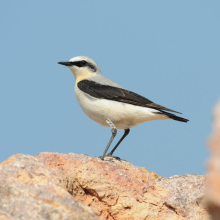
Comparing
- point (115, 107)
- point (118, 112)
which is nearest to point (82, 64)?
point (115, 107)

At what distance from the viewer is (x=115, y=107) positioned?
10.2 metres

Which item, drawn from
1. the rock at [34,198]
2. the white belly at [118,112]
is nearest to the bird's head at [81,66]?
the white belly at [118,112]

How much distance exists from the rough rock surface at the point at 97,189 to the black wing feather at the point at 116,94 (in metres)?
2.28

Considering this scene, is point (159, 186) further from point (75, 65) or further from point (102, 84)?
point (75, 65)

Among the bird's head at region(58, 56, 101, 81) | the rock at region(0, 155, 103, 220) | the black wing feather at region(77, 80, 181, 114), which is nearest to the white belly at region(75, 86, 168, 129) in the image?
the black wing feather at region(77, 80, 181, 114)

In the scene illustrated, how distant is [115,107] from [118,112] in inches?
6.1

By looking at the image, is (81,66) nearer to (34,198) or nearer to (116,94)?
(116,94)

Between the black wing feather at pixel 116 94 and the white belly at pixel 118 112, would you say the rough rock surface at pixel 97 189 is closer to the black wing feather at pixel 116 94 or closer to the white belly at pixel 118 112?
the white belly at pixel 118 112

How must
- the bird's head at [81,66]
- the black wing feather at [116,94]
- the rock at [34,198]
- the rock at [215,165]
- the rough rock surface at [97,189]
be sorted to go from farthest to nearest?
the bird's head at [81,66] < the black wing feather at [116,94] < the rough rock surface at [97,189] < the rock at [34,198] < the rock at [215,165]

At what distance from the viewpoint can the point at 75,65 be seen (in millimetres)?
11758

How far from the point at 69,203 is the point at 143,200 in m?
2.57

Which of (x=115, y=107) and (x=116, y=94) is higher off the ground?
(x=116, y=94)

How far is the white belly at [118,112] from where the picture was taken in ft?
33.4

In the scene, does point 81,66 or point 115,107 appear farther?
point 81,66
